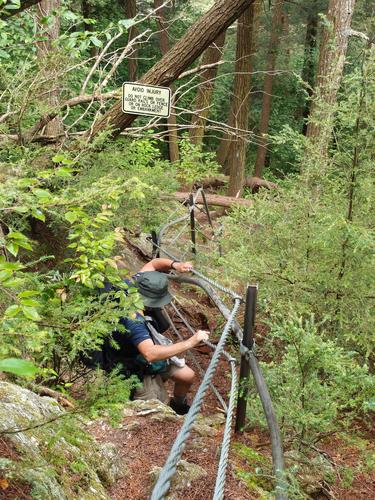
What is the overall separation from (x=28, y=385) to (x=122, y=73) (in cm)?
1852

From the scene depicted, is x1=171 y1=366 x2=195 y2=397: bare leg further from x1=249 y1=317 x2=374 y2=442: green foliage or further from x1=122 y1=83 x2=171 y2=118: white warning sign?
x1=122 y1=83 x2=171 y2=118: white warning sign

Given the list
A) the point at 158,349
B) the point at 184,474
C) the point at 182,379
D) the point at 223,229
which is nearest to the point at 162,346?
the point at 158,349

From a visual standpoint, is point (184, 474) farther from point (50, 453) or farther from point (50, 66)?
point (50, 66)

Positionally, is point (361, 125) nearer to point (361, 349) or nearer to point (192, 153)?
point (361, 349)

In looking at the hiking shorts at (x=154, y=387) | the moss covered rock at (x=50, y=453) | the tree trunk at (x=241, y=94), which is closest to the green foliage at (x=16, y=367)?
the moss covered rock at (x=50, y=453)

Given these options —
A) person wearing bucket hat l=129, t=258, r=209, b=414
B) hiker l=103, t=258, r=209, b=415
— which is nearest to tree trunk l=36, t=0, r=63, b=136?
person wearing bucket hat l=129, t=258, r=209, b=414

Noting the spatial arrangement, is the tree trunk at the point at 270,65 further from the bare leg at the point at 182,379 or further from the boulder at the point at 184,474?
the boulder at the point at 184,474

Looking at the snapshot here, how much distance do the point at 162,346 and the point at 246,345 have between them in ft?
3.89

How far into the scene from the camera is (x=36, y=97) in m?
5.28

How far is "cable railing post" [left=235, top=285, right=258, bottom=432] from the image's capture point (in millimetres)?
3152

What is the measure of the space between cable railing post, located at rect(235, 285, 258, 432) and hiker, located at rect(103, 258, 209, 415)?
59 centimetres

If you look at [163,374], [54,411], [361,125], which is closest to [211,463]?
[54,411]

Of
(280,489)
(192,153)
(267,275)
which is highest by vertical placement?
(192,153)

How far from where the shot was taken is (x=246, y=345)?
3148 millimetres
